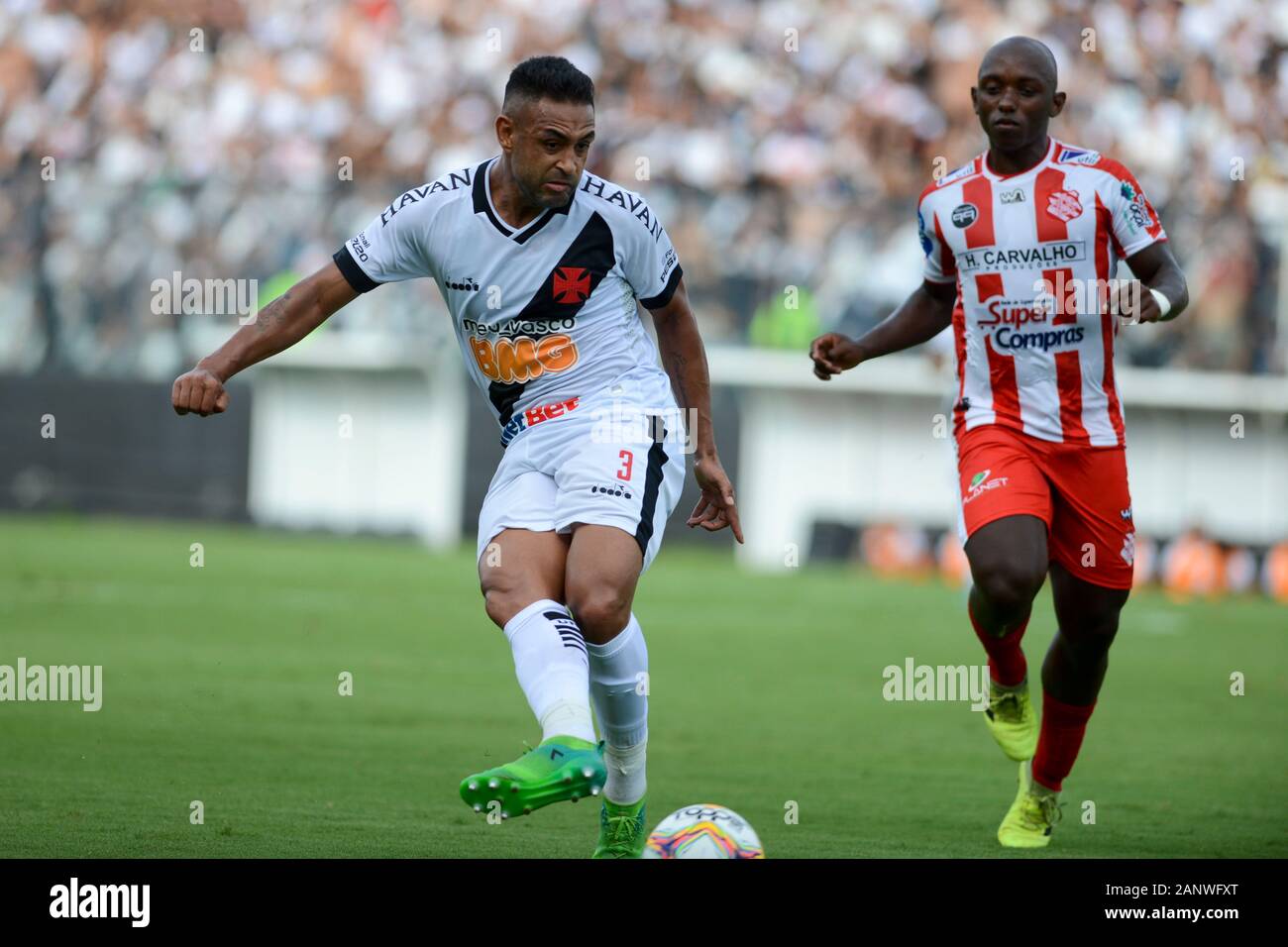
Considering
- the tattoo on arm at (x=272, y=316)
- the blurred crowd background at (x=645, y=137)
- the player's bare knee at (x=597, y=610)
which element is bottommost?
the player's bare knee at (x=597, y=610)

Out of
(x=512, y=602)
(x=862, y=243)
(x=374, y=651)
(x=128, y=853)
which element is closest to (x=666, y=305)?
(x=512, y=602)

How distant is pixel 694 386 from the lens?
6.23m

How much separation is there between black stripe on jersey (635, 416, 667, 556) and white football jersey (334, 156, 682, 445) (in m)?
0.10

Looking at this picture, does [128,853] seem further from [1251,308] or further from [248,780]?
[1251,308]

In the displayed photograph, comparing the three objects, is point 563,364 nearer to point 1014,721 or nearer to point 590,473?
point 590,473

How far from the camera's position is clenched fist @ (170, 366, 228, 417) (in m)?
5.46

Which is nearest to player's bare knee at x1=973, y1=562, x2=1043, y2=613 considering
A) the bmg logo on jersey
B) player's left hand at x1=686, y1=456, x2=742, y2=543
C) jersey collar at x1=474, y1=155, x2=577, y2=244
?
player's left hand at x1=686, y1=456, x2=742, y2=543

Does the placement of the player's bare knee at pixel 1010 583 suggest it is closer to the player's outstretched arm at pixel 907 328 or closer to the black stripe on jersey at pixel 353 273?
the player's outstretched arm at pixel 907 328

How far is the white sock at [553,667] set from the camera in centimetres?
517

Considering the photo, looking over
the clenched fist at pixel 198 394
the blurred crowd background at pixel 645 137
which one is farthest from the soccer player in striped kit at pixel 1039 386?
the blurred crowd background at pixel 645 137

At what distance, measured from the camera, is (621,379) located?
6.09 metres

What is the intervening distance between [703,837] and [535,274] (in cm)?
188

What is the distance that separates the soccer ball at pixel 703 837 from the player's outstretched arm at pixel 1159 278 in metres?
2.32

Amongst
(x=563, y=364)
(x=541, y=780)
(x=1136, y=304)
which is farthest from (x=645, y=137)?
(x=541, y=780)
